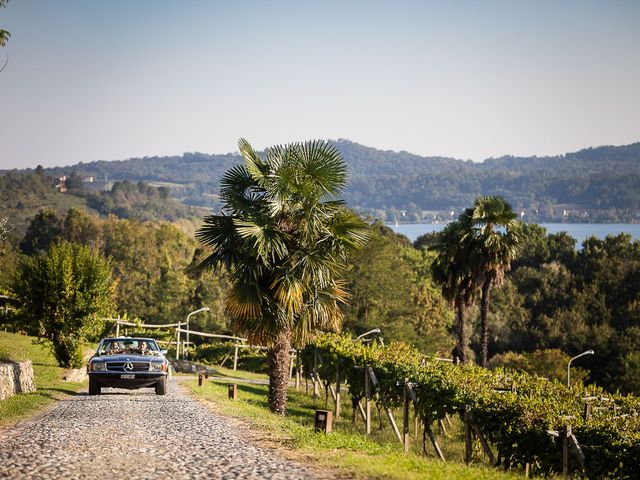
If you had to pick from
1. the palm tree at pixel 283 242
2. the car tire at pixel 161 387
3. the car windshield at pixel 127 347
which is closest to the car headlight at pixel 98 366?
the car windshield at pixel 127 347

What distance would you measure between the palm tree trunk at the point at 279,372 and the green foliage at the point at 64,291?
887 centimetres

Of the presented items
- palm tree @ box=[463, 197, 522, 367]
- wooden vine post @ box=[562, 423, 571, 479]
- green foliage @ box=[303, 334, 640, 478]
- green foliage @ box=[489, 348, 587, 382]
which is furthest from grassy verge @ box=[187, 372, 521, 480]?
green foliage @ box=[489, 348, 587, 382]

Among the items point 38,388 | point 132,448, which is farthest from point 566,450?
point 38,388

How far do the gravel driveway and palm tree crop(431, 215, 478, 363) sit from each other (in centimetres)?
3626

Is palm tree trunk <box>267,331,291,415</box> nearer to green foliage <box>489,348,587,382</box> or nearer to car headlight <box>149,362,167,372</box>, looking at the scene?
car headlight <box>149,362,167,372</box>

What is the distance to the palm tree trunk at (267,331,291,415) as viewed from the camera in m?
26.9

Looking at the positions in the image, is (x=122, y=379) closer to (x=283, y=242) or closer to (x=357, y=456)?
(x=283, y=242)

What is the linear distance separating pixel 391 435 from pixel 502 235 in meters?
25.6

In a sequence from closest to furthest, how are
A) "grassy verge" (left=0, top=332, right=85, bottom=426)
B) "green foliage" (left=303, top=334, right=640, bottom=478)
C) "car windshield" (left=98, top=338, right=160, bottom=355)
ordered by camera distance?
1. "green foliage" (left=303, top=334, right=640, bottom=478)
2. "grassy verge" (left=0, top=332, right=85, bottom=426)
3. "car windshield" (left=98, top=338, right=160, bottom=355)

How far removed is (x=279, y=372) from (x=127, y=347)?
477 cm

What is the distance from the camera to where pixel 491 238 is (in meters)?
53.5

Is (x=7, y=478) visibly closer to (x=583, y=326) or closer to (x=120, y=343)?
(x=120, y=343)

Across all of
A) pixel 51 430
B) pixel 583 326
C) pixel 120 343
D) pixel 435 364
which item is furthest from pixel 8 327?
pixel 583 326

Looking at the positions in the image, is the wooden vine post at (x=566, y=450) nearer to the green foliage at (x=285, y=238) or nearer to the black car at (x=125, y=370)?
the green foliage at (x=285, y=238)
